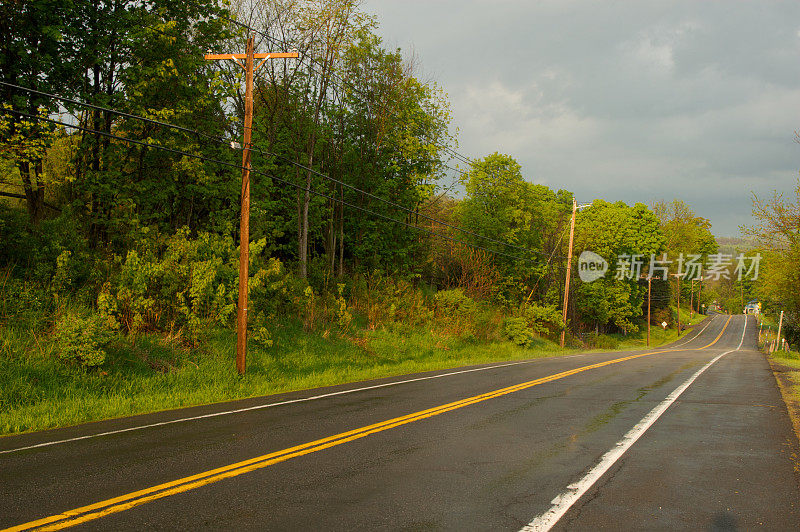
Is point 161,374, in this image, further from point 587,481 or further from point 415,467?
point 587,481

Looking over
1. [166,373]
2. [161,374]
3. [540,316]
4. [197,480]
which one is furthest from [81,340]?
[540,316]

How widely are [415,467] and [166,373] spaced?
8.42 meters

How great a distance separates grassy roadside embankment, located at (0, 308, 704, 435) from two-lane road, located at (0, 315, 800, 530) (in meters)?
1.09

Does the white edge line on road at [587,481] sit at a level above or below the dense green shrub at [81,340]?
below

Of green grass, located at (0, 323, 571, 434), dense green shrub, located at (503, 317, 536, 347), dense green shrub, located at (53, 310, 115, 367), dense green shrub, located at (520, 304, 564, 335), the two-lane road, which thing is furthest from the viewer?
dense green shrub, located at (520, 304, 564, 335)

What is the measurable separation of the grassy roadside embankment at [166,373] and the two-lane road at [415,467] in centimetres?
109

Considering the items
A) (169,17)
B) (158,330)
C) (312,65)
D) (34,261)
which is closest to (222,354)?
(158,330)

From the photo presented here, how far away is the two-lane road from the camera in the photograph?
4812 mm

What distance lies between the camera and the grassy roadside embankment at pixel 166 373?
952cm

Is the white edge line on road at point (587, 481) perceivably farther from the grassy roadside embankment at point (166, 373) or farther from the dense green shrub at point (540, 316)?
the dense green shrub at point (540, 316)

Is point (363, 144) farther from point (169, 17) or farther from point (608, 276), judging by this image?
point (608, 276)

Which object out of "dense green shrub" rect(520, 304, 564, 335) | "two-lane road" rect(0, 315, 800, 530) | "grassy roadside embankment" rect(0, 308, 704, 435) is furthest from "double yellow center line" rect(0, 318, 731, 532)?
"dense green shrub" rect(520, 304, 564, 335)

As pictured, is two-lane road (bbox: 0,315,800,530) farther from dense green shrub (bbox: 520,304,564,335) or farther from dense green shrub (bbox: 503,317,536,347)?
dense green shrub (bbox: 520,304,564,335)

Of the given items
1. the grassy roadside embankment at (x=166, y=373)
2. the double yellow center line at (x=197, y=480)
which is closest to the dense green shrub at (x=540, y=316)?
the grassy roadside embankment at (x=166, y=373)
